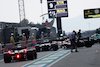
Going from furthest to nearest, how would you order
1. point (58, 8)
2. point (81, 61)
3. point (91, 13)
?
point (91, 13), point (58, 8), point (81, 61)

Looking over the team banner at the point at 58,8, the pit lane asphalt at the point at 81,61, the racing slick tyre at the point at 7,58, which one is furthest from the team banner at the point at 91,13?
the racing slick tyre at the point at 7,58

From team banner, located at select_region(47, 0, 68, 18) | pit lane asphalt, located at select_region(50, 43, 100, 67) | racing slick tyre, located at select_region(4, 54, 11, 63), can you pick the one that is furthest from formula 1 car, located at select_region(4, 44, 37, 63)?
team banner, located at select_region(47, 0, 68, 18)

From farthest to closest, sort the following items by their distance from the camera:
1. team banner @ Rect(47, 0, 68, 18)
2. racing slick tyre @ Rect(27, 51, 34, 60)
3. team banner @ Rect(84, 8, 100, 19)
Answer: team banner @ Rect(84, 8, 100, 19)
team banner @ Rect(47, 0, 68, 18)
racing slick tyre @ Rect(27, 51, 34, 60)

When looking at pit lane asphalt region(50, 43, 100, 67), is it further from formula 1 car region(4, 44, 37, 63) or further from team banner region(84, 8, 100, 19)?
team banner region(84, 8, 100, 19)

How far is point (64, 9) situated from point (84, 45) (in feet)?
86.2

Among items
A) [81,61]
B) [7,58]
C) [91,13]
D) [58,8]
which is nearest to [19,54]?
[7,58]

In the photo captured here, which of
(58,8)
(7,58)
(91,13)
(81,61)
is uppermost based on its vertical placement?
(58,8)

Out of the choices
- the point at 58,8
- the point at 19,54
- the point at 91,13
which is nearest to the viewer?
the point at 19,54

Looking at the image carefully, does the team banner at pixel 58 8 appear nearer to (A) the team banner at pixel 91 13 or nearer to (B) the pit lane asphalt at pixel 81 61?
(A) the team banner at pixel 91 13

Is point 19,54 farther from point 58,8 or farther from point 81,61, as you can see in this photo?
point 58,8

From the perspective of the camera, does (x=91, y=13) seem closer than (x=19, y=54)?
No

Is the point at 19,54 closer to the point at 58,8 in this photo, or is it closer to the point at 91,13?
the point at 58,8

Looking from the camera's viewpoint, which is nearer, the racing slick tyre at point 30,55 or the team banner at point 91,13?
the racing slick tyre at point 30,55

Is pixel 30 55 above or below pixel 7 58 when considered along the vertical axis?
above
